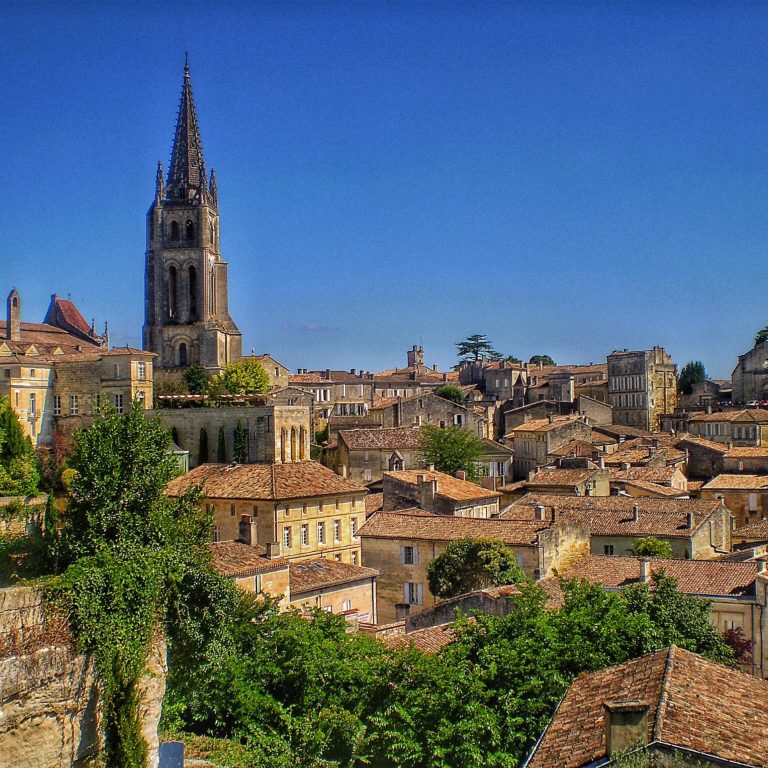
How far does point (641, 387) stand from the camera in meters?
87.9

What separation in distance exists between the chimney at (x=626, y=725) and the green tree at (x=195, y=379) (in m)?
60.7

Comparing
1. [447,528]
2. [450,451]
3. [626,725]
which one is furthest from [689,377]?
[626,725]

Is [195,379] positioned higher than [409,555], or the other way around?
[195,379]

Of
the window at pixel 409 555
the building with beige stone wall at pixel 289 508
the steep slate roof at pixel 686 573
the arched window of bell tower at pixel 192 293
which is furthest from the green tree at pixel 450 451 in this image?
the arched window of bell tower at pixel 192 293

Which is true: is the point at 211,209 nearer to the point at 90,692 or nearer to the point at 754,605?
the point at 754,605

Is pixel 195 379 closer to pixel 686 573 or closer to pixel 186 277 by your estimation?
pixel 186 277

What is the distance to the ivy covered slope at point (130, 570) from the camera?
1222 cm

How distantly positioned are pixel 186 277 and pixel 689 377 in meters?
57.1

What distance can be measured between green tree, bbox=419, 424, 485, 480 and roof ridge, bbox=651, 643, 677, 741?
4633cm

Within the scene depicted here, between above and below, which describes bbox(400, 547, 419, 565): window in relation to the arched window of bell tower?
below

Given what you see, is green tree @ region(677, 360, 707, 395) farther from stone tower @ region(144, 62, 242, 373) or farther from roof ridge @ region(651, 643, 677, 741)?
roof ridge @ region(651, 643, 677, 741)

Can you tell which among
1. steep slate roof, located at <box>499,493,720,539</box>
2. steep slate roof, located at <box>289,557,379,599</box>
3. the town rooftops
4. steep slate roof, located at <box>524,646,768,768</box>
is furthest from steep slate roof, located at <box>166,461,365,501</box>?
steep slate roof, located at <box>524,646,768,768</box>

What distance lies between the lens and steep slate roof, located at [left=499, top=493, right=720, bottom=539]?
38188 mm

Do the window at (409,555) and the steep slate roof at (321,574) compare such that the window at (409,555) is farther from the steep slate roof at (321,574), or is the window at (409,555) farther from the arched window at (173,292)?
the arched window at (173,292)
